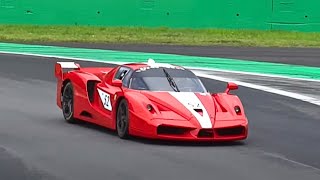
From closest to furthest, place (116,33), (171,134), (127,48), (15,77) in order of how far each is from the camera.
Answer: (171,134), (15,77), (127,48), (116,33)

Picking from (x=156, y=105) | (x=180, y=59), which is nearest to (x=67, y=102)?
(x=156, y=105)

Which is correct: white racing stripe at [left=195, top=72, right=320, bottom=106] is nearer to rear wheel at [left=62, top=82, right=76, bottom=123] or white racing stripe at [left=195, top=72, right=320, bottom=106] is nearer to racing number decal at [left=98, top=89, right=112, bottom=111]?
rear wheel at [left=62, top=82, right=76, bottom=123]

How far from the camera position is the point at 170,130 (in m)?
10.8

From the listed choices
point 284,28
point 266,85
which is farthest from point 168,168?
point 284,28

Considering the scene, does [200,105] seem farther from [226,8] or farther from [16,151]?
[226,8]

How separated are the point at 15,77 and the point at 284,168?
11249mm

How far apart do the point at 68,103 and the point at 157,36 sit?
911 inches

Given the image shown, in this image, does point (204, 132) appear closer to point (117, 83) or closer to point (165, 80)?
point (165, 80)

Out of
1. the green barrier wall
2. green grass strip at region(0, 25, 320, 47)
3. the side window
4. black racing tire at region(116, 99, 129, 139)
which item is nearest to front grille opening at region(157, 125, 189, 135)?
black racing tire at region(116, 99, 129, 139)

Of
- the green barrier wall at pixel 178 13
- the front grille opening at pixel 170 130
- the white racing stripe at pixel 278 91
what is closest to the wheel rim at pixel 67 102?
the front grille opening at pixel 170 130

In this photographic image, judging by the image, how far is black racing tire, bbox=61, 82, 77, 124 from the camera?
1289 centimetres

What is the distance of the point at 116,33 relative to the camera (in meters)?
37.0

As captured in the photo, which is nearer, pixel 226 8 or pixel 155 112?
pixel 155 112

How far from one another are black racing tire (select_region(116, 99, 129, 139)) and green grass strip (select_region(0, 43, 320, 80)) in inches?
444
